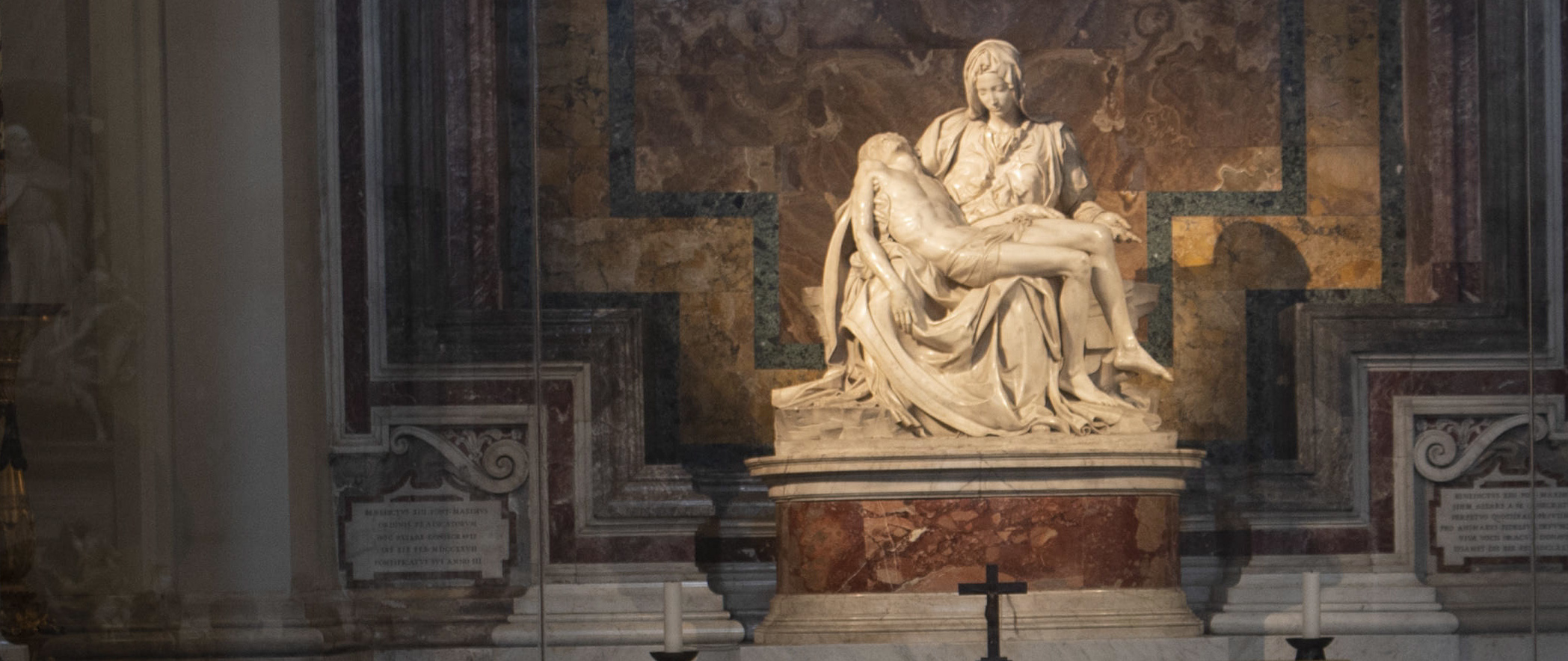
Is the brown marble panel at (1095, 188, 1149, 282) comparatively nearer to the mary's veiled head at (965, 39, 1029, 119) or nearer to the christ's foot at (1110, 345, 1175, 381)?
the mary's veiled head at (965, 39, 1029, 119)

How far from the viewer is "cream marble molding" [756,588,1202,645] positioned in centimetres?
737

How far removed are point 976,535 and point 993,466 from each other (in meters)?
0.25

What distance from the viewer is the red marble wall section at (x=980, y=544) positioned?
294 inches

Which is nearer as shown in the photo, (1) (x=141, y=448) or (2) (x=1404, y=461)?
(1) (x=141, y=448)

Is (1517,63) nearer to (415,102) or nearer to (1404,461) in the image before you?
(1404,461)

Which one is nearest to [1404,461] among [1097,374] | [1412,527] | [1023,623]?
[1412,527]

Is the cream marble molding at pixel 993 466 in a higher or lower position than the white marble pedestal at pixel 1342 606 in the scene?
higher

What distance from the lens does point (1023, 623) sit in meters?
7.35

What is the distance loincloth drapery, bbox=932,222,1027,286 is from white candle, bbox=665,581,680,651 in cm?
204

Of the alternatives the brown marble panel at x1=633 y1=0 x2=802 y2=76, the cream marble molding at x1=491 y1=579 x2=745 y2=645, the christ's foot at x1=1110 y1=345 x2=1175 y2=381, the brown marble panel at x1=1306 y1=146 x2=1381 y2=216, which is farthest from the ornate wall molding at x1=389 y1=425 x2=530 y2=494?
the brown marble panel at x1=1306 y1=146 x2=1381 y2=216

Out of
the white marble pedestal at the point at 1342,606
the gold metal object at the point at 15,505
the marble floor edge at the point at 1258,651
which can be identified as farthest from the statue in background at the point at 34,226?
the white marble pedestal at the point at 1342,606

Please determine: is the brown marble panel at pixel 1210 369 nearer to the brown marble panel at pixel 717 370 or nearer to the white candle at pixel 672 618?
the brown marble panel at pixel 717 370

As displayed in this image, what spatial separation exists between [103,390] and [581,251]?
2.93 m

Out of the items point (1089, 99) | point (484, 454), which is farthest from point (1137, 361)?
point (484, 454)
